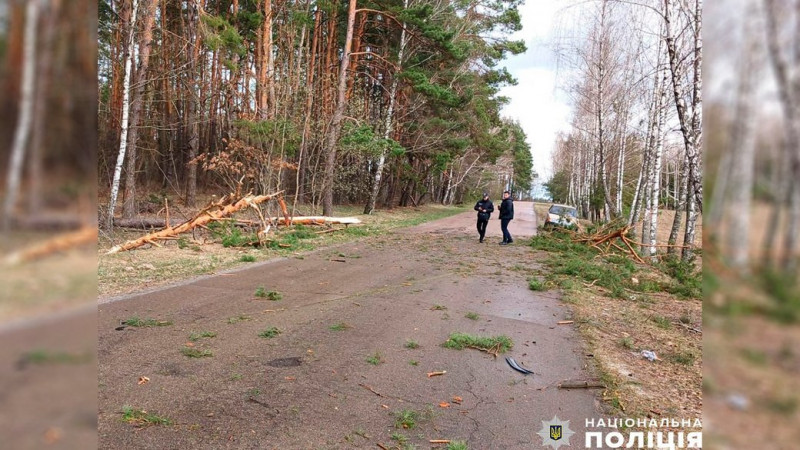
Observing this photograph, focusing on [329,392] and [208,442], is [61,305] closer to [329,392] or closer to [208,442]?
[208,442]

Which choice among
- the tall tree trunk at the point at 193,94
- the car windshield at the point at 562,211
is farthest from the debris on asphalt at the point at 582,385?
the car windshield at the point at 562,211

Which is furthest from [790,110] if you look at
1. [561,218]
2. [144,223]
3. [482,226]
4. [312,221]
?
[561,218]

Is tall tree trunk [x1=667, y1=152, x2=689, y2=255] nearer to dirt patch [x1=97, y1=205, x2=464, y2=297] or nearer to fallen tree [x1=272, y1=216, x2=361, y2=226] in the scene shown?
dirt patch [x1=97, y1=205, x2=464, y2=297]

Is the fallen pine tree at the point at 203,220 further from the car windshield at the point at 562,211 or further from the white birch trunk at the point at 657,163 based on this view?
the car windshield at the point at 562,211

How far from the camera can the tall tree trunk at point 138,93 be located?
1174 cm

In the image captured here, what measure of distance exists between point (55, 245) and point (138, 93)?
14.4m

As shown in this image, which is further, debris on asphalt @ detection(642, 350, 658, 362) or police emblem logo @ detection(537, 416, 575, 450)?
debris on asphalt @ detection(642, 350, 658, 362)

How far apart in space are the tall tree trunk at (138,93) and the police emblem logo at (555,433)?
11.2 meters

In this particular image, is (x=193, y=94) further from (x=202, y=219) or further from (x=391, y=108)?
(x=202, y=219)

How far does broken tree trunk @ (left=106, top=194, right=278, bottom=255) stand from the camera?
10.3 meters

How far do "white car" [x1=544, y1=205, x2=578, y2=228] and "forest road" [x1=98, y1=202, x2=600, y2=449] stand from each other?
9610 mm

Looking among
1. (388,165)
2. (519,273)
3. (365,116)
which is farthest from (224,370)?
(388,165)

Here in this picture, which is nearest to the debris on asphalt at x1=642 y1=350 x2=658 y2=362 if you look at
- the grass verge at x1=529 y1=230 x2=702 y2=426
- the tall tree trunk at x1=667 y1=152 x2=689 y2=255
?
the grass verge at x1=529 y1=230 x2=702 y2=426

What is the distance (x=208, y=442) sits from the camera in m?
3.15
